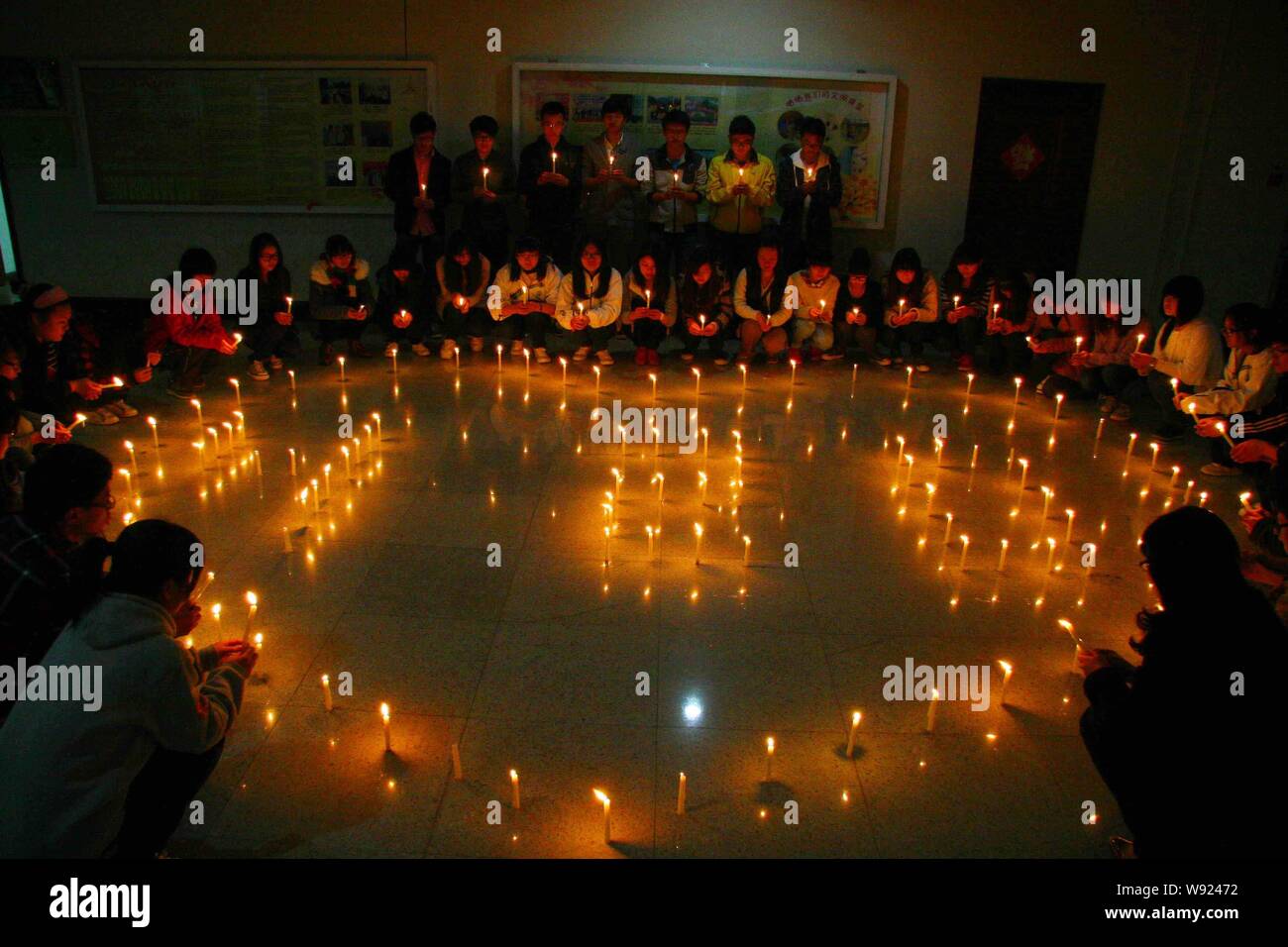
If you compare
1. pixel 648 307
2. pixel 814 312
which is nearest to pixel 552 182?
pixel 648 307

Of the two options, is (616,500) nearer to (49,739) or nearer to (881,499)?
(881,499)

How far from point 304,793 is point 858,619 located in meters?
2.14

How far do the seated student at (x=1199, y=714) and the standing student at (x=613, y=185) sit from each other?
19.4 feet

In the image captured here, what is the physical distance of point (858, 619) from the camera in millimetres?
4027

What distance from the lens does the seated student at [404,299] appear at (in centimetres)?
773

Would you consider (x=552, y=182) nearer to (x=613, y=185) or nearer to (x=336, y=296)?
(x=613, y=185)

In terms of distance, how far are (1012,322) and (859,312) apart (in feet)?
3.61

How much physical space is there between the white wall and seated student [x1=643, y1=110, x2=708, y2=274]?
83cm

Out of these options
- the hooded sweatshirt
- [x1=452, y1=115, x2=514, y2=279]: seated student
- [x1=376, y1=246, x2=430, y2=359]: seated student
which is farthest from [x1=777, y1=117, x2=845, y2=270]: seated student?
the hooded sweatshirt

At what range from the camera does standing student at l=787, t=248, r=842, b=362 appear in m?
7.71

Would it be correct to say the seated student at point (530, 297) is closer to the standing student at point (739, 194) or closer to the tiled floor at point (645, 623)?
the tiled floor at point (645, 623)

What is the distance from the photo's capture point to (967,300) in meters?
7.74

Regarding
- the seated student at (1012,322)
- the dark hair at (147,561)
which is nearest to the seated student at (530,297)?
the seated student at (1012,322)
